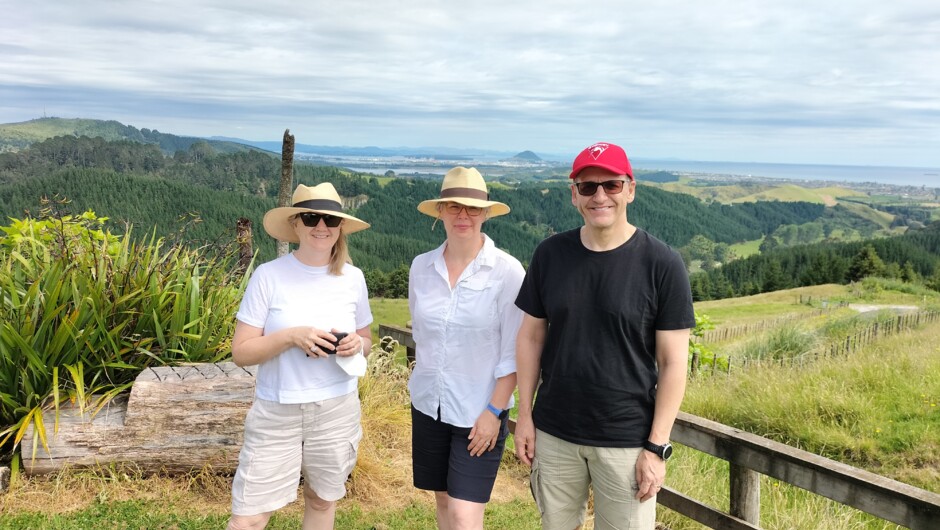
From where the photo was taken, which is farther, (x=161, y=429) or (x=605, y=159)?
(x=161, y=429)

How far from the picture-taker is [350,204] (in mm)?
153250

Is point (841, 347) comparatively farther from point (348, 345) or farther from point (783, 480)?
point (348, 345)

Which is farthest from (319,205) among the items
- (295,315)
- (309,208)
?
(295,315)

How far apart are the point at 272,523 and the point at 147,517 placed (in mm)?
742

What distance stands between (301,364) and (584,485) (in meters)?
1.31

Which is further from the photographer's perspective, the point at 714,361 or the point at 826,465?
the point at 714,361

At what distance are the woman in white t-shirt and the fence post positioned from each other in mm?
1920

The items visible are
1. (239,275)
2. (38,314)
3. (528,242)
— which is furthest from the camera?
(528,242)

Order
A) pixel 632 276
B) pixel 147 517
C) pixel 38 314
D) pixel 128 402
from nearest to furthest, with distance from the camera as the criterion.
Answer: pixel 632 276
pixel 147 517
pixel 128 402
pixel 38 314

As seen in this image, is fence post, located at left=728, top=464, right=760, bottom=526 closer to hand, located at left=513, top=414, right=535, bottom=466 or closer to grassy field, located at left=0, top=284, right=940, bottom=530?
grassy field, located at left=0, top=284, right=940, bottom=530

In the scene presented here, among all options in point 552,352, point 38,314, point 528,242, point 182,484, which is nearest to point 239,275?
point 38,314

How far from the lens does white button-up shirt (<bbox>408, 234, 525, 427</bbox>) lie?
2.70 meters

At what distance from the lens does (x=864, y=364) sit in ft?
27.4

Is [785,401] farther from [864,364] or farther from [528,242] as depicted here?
[528,242]
